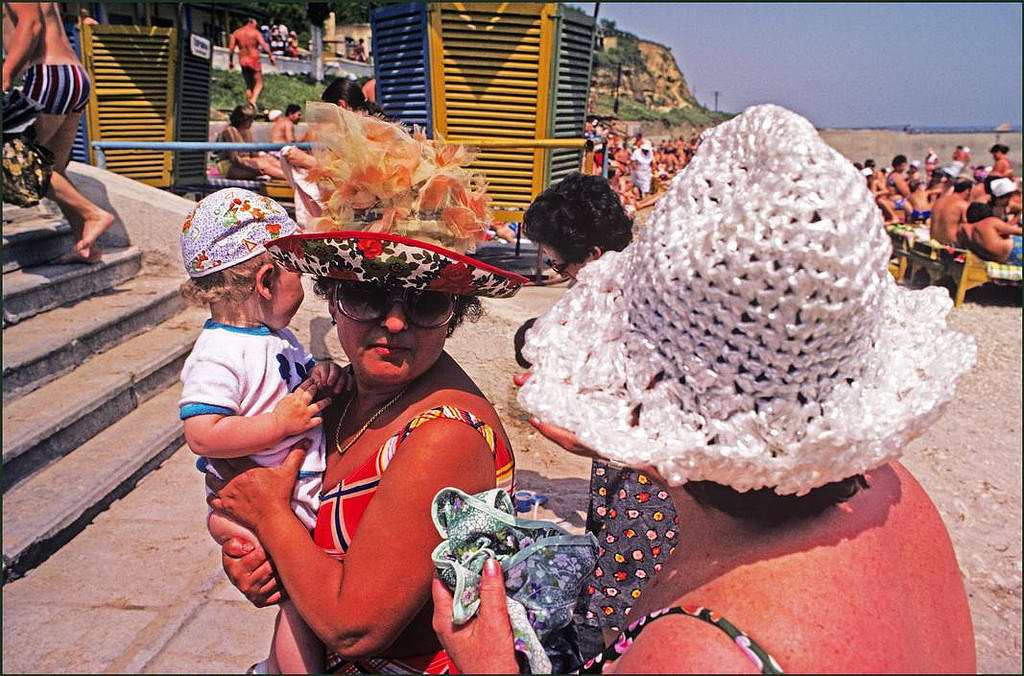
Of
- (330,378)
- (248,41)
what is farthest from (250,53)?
(330,378)

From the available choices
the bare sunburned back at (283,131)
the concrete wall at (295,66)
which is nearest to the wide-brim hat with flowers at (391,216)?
the bare sunburned back at (283,131)

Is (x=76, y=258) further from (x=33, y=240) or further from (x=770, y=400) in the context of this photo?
(x=770, y=400)

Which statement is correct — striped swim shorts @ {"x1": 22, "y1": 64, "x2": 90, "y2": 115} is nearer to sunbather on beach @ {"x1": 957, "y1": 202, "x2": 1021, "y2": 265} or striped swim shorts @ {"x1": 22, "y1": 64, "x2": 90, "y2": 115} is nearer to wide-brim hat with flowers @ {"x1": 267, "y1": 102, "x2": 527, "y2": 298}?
wide-brim hat with flowers @ {"x1": 267, "y1": 102, "x2": 527, "y2": 298}

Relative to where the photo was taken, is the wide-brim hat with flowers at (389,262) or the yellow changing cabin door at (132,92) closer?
the wide-brim hat with flowers at (389,262)

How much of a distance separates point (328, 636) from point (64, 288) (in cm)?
→ 455

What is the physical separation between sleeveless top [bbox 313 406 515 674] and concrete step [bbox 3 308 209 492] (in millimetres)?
2770

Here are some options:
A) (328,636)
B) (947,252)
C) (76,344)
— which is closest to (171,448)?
(76,344)

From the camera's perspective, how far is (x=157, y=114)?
9188 millimetres

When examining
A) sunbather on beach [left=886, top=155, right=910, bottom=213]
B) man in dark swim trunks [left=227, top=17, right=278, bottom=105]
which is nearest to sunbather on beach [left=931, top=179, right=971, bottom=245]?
sunbather on beach [left=886, top=155, right=910, bottom=213]

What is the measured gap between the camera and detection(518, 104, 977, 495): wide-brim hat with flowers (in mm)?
947

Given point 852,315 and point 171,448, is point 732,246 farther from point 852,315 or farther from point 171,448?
point 171,448

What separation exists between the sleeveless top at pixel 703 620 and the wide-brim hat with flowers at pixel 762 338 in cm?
19

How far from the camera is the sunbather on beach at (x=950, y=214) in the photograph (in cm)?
1012

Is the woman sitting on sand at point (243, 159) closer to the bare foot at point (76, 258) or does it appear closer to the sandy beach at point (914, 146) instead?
the bare foot at point (76, 258)
